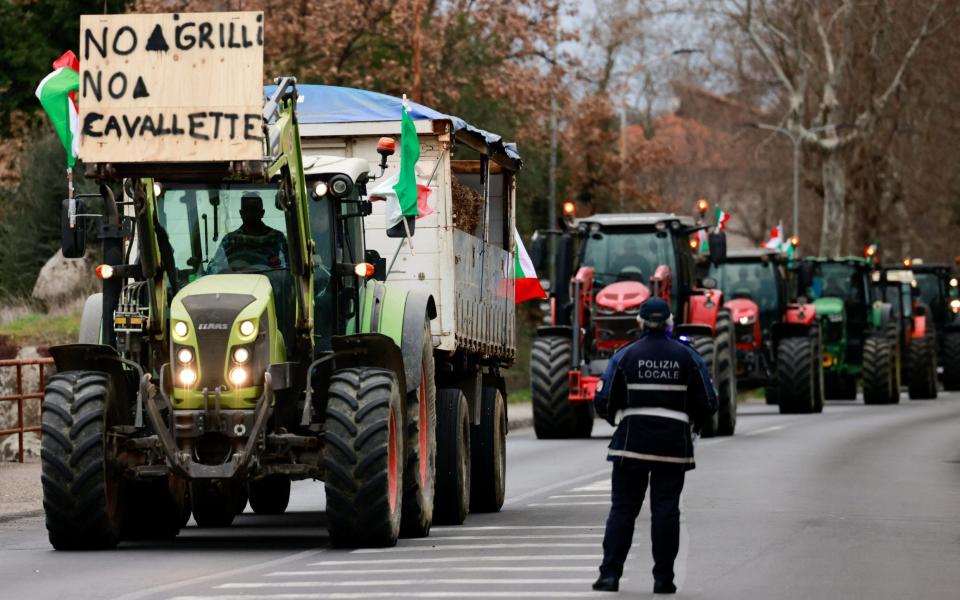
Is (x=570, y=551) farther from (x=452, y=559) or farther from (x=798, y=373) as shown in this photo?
(x=798, y=373)

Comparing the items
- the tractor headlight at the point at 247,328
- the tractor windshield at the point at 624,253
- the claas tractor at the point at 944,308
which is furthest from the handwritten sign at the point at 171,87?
the claas tractor at the point at 944,308

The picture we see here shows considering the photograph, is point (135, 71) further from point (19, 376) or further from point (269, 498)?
point (19, 376)

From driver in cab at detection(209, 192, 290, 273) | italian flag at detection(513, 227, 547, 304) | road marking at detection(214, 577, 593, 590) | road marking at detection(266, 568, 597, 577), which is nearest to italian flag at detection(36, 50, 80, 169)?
driver in cab at detection(209, 192, 290, 273)

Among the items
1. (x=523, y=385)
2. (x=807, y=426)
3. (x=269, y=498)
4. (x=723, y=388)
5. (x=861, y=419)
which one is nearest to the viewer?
(x=269, y=498)

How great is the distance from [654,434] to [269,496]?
6819 millimetres

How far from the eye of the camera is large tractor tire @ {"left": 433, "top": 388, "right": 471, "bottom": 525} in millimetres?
16281

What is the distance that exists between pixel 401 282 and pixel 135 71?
413cm

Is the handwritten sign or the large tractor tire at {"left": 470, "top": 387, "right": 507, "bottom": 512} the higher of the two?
the handwritten sign

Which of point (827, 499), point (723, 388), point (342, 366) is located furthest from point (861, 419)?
point (342, 366)

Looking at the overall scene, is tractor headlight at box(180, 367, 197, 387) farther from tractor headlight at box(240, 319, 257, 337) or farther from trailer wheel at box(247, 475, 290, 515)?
trailer wheel at box(247, 475, 290, 515)

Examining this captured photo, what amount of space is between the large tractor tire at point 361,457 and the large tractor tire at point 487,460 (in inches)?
151

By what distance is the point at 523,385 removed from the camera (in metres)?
43.7

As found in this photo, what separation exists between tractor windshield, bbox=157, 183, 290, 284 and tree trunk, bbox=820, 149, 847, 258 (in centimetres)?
5137

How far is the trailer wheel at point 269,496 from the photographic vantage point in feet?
57.6
